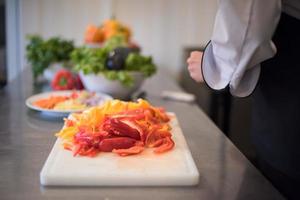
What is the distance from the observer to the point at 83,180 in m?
0.71

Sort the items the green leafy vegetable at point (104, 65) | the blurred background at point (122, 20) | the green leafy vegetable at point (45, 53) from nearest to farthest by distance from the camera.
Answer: the green leafy vegetable at point (104, 65)
the green leafy vegetable at point (45, 53)
the blurred background at point (122, 20)

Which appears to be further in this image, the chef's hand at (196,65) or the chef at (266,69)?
the chef's hand at (196,65)

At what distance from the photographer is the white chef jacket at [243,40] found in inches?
29.7

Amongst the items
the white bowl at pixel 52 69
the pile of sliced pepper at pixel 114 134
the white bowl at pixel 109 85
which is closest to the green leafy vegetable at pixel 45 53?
the white bowl at pixel 52 69

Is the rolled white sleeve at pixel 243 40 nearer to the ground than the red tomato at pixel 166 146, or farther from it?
farther from it

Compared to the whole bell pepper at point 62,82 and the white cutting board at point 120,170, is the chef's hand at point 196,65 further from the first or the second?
the whole bell pepper at point 62,82

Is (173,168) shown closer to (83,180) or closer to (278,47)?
(83,180)

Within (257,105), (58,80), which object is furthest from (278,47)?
(58,80)

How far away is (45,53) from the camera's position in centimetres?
166

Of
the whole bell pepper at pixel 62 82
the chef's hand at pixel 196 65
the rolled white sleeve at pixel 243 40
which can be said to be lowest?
the whole bell pepper at pixel 62 82

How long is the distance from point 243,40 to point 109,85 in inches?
27.7

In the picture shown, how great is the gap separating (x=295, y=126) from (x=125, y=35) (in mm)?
1437

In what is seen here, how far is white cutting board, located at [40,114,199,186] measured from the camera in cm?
72

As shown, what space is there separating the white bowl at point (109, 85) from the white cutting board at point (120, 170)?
0.58 metres
